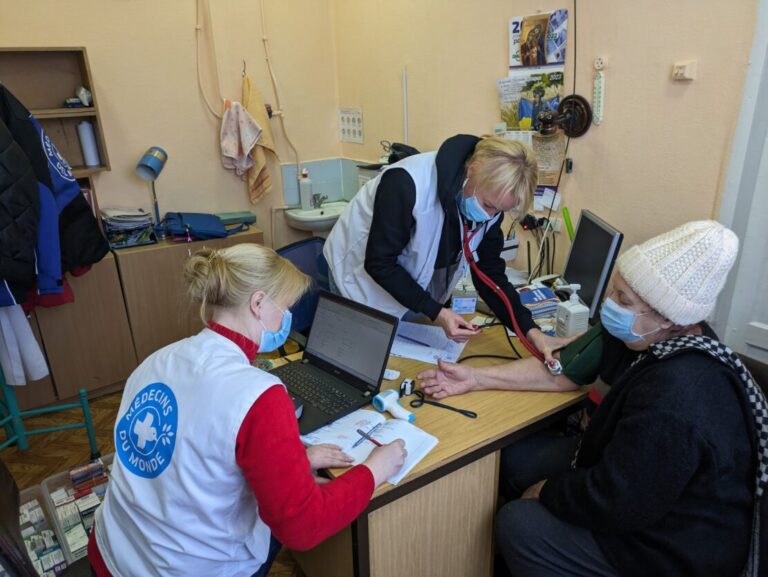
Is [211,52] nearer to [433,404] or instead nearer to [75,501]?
[75,501]

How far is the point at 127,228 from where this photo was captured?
2914 millimetres

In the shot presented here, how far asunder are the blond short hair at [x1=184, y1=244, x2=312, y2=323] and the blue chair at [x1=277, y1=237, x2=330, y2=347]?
87 cm

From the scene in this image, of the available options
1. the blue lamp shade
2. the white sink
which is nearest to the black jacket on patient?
the white sink

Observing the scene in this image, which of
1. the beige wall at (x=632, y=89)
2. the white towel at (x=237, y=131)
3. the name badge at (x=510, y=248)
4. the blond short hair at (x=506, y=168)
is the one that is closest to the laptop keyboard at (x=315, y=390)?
the blond short hair at (x=506, y=168)

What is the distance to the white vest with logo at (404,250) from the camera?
5.43 feet

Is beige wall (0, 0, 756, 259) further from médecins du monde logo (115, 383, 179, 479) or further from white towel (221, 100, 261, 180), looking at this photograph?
médecins du monde logo (115, 383, 179, 479)

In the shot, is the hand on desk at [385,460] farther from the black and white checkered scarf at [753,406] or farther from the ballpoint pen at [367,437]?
the black and white checkered scarf at [753,406]

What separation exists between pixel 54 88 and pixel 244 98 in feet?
3.44

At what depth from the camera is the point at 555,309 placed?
6.53 feet

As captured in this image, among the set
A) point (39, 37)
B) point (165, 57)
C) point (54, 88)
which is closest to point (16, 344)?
point (54, 88)

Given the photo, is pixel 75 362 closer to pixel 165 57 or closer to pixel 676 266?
pixel 165 57

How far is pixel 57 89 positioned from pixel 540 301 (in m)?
2.75

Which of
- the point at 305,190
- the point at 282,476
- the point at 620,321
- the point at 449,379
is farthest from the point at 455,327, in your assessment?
the point at 305,190

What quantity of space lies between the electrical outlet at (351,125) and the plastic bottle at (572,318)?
227 cm
